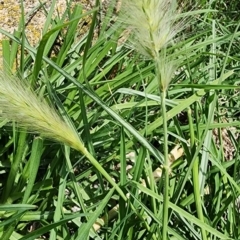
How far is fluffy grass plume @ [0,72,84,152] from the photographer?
105 cm

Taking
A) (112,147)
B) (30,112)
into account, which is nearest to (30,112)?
(30,112)

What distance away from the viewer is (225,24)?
6.94 ft

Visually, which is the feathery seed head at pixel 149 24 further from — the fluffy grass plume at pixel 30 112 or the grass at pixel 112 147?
the fluffy grass plume at pixel 30 112

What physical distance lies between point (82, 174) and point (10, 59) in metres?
0.42

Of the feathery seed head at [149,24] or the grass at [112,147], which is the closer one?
the feathery seed head at [149,24]

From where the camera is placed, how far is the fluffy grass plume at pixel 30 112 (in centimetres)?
105

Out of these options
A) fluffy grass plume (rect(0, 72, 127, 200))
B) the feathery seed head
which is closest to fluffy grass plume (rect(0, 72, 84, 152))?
fluffy grass plume (rect(0, 72, 127, 200))

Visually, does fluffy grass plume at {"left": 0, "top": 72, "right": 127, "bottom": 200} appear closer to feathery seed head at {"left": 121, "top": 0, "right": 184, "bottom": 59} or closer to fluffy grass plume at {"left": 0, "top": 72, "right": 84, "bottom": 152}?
fluffy grass plume at {"left": 0, "top": 72, "right": 84, "bottom": 152}

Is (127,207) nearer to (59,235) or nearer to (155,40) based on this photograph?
(59,235)

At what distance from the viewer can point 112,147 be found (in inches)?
62.8

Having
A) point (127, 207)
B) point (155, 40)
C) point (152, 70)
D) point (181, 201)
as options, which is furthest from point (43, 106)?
point (152, 70)

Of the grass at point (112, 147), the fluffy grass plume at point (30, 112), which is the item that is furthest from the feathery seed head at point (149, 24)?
the fluffy grass plume at point (30, 112)

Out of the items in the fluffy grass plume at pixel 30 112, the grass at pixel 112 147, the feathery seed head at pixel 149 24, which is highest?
the feathery seed head at pixel 149 24

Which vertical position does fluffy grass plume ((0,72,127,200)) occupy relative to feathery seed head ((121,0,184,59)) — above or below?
below
